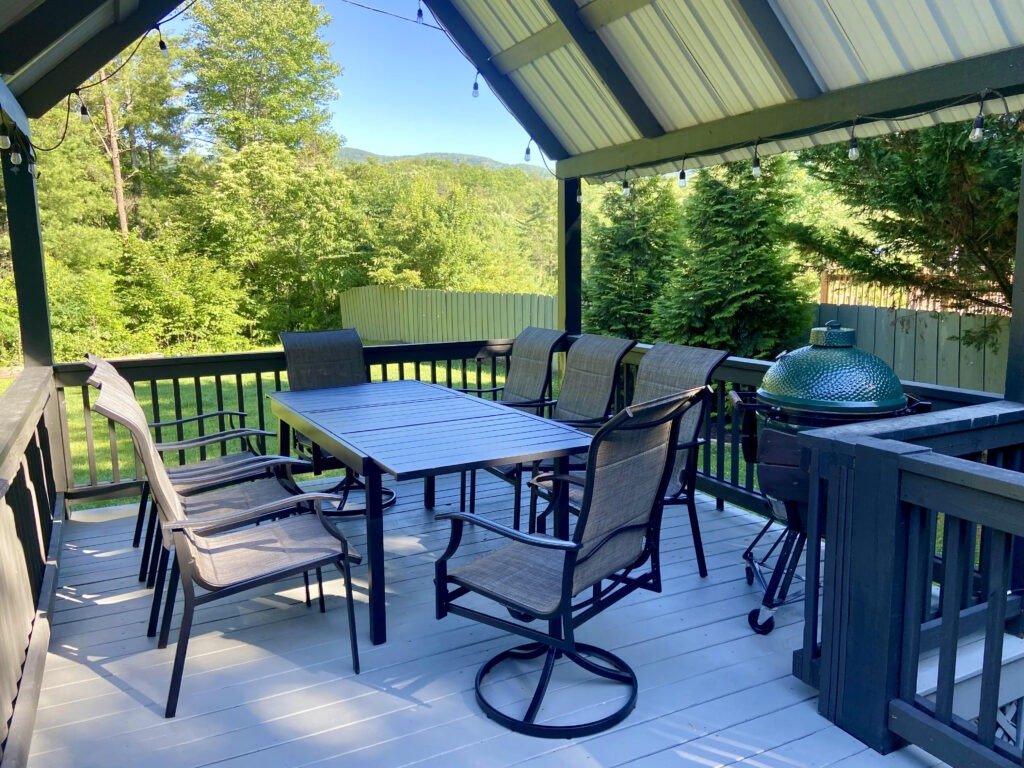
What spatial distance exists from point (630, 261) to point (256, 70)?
12086mm

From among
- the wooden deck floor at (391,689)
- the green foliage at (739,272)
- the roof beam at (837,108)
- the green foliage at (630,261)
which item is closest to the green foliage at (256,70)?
the green foliage at (630,261)

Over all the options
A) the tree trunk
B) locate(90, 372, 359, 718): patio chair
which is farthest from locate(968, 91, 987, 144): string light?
the tree trunk

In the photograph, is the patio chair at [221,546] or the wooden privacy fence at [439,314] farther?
the wooden privacy fence at [439,314]

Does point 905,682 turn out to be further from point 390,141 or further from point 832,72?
point 390,141

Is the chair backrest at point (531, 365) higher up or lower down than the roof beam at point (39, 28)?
lower down

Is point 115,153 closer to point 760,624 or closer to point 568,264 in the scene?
point 568,264

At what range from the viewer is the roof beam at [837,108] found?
3.12 meters

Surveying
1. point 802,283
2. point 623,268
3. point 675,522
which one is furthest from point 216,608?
point 623,268

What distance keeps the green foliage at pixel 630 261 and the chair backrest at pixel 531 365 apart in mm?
6019

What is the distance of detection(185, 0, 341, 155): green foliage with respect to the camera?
1772 centimetres

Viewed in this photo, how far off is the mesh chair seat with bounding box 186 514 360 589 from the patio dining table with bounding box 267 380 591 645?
247 millimetres

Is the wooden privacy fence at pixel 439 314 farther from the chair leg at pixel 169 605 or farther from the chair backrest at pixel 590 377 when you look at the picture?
the chair leg at pixel 169 605

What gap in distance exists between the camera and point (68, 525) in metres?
4.34

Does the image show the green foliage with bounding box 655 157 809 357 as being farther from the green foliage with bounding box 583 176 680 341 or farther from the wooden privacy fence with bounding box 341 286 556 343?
the wooden privacy fence with bounding box 341 286 556 343
